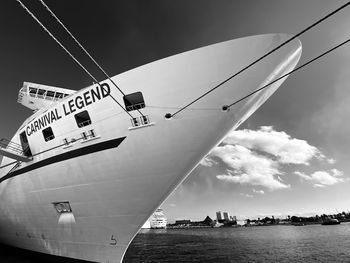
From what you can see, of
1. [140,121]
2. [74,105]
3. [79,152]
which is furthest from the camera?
[74,105]

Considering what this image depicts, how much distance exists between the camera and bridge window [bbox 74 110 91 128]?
8398 millimetres

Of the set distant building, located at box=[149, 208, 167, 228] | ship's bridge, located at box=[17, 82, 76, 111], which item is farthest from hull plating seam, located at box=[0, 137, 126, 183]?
distant building, located at box=[149, 208, 167, 228]

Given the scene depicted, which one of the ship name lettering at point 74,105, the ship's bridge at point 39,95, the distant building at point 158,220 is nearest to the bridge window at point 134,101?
the ship name lettering at point 74,105

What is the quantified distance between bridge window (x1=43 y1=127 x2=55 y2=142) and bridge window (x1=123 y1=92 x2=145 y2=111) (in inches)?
168

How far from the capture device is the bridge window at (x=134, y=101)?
300 inches

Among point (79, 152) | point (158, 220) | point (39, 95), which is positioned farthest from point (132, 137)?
point (158, 220)

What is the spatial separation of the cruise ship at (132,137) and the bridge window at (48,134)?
2.0 inches

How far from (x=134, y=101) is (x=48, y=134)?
5.05 m

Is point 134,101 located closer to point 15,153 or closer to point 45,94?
point 15,153

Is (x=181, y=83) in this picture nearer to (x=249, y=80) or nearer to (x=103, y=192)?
(x=249, y=80)

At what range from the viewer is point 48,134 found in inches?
383

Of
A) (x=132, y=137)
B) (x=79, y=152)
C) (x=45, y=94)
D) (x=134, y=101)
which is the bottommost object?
(x=79, y=152)

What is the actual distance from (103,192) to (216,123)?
5099mm

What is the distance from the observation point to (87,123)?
8.52 meters
